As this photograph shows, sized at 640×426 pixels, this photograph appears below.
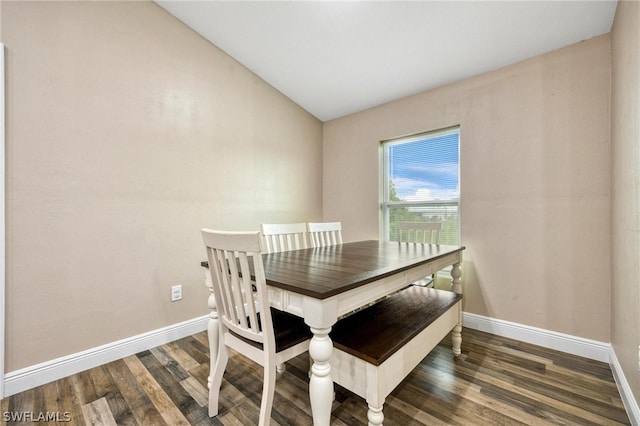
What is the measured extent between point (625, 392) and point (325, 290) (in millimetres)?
1791

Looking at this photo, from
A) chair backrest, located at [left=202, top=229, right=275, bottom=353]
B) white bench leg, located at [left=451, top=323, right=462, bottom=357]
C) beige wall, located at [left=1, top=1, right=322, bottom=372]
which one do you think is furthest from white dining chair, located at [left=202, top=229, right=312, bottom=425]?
white bench leg, located at [left=451, top=323, right=462, bottom=357]

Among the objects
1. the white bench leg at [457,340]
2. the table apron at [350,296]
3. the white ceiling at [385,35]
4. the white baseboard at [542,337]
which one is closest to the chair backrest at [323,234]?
the table apron at [350,296]

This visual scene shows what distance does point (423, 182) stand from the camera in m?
2.82

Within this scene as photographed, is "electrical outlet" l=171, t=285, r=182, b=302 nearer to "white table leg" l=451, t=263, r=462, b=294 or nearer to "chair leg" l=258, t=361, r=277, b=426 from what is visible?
"chair leg" l=258, t=361, r=277, b=426

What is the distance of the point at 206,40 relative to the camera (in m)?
2.46

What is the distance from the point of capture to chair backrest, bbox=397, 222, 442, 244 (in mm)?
2389

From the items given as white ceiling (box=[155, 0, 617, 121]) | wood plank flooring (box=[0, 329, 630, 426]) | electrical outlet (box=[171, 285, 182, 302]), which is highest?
white ceiling (box=[155, 0, 617, 121])

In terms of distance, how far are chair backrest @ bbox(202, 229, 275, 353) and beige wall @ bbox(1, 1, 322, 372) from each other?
1137 millimetres

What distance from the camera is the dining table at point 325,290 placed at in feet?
3.35

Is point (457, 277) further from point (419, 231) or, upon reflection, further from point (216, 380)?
point (216, 380)

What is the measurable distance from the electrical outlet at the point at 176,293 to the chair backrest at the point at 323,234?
1.17 metres

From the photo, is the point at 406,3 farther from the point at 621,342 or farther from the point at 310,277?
the point at 621,342

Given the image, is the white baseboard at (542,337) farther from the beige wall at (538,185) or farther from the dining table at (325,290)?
the dining table at (325,290)

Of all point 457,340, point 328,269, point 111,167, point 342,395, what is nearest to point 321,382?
point 328,269
